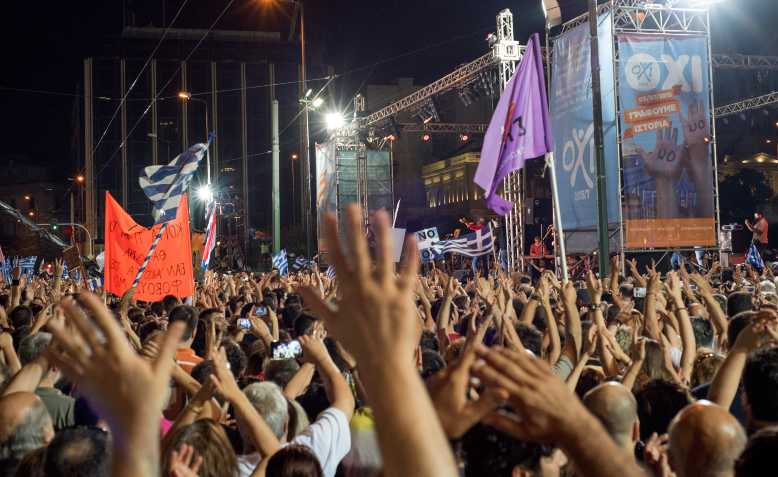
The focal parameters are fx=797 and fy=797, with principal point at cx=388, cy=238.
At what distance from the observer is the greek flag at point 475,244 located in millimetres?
17828

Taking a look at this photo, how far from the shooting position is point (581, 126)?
19172mm

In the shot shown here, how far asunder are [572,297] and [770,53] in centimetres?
3495

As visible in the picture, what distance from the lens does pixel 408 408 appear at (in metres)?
1.47

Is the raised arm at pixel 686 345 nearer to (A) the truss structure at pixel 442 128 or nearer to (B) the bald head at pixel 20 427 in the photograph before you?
(B) the bald head at pixel 20 427

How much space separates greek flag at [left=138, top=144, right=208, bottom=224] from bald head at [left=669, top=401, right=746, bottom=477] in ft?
38.3

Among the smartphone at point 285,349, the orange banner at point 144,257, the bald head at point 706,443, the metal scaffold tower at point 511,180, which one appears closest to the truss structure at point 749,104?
the metal scaffold tower at point 511,180

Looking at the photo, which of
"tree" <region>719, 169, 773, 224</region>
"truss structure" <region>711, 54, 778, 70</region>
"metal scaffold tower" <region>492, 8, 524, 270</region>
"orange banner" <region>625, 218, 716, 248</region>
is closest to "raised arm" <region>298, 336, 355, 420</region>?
"orange banner" <region>625, 218, 716, 248</region>

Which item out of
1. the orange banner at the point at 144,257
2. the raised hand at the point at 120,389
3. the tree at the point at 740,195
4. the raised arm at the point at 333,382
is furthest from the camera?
the tree at the point at 740,195

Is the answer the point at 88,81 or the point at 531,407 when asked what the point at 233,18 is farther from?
the point at 531,407

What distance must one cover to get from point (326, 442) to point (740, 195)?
4581 centimetres

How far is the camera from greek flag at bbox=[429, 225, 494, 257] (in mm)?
17828

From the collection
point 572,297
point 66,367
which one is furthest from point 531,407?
point 572,297

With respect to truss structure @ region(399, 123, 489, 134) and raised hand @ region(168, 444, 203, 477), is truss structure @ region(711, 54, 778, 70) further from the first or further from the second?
raised hand @ region(168, 444, 203, 477)

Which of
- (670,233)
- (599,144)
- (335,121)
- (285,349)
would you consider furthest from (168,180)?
(335,121)
